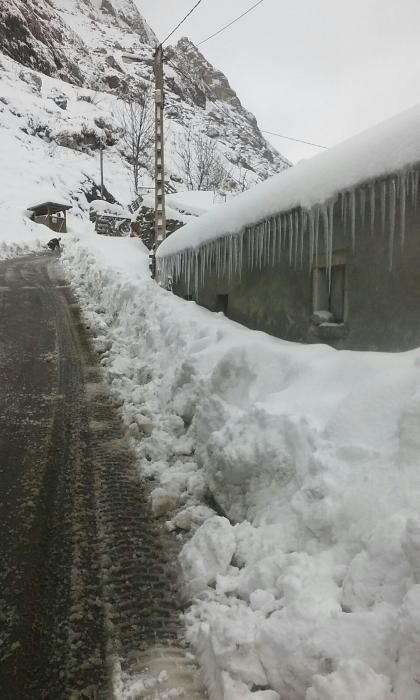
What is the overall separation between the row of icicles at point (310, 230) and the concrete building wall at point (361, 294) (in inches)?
1.4

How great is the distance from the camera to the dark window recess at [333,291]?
381 centimetres

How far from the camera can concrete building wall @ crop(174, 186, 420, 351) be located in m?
3.07

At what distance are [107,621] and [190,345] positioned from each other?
3211 millimetres

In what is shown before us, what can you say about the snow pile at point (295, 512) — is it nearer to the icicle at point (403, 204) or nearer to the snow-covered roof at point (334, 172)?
the icicle at point (403, 204)

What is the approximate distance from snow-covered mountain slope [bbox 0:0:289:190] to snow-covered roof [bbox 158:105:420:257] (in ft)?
125

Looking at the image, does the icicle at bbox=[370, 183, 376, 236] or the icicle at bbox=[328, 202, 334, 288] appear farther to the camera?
the icicle at bbox=[328, 202, 334, 288]

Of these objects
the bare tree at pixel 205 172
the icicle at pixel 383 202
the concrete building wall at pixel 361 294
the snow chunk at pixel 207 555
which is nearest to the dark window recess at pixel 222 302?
the concrete building wall at pixel 361 294

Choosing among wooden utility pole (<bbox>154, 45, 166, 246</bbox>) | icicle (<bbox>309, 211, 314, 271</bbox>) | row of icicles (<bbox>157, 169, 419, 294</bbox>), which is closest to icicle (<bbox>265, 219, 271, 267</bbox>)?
row of icicles (<bbox>157, 169, 419, 294</bbox>)

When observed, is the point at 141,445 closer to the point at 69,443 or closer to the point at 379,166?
the point at 69,443

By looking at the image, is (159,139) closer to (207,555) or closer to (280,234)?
(280,234)

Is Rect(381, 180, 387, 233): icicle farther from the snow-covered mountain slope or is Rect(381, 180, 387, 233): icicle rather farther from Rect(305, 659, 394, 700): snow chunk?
the snow-covered mountain slope

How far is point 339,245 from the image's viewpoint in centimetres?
367

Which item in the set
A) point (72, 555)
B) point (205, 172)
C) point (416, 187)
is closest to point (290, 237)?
point (416, 187)

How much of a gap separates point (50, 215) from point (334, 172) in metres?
32.3
